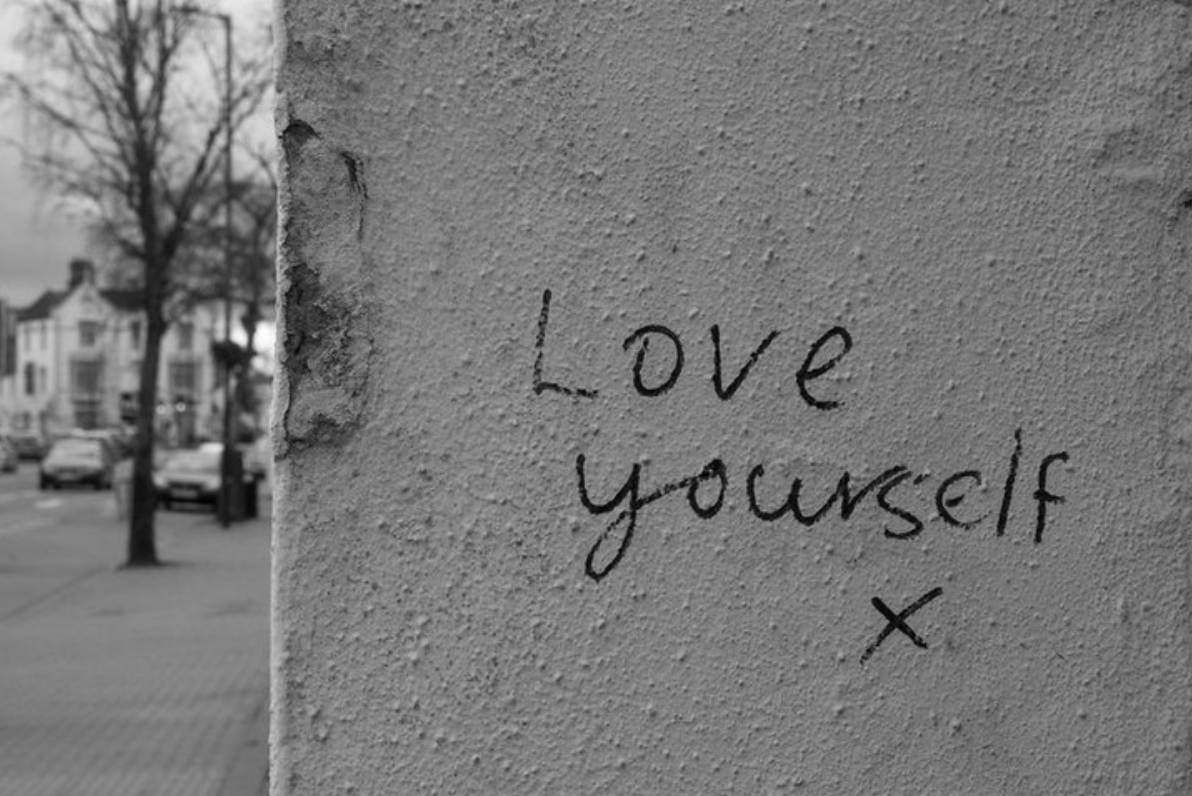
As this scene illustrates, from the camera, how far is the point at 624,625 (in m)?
2.35

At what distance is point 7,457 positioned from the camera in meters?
71.1

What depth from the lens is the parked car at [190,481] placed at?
39656 mm

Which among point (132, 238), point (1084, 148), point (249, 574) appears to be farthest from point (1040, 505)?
point (132, 238)

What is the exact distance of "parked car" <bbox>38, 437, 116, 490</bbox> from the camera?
52.0 m

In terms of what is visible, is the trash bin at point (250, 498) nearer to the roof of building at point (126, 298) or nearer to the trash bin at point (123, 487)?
the trash bin at point (123, 487)

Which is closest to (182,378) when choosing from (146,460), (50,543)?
(50,543)

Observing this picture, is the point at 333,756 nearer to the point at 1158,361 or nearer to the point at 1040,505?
the point at 1040,505

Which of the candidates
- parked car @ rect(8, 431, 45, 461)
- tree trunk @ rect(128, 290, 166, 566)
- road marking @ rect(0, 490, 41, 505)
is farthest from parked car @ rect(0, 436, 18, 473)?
tree trunk @ rect(128, 290, 166, 566)

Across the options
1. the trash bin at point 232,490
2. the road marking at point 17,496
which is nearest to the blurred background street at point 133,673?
the trash bin at point 232,490

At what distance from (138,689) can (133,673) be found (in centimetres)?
87

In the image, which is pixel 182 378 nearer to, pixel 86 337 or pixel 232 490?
pixel 86 337

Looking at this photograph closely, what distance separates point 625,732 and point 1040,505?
63 centimetres

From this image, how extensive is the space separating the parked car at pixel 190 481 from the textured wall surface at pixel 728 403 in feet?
123

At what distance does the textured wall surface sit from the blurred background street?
5.72 m
